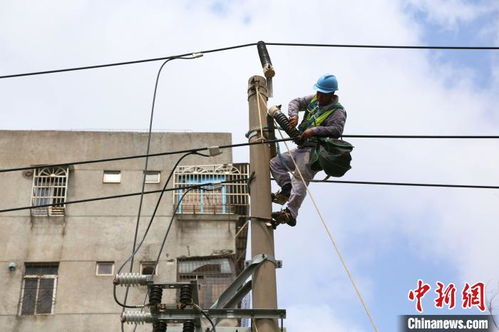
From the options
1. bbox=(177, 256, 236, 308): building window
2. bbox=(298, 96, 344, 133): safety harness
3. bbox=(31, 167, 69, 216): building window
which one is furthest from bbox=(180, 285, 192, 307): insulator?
bbox=(31, 167, 69, 216): building window

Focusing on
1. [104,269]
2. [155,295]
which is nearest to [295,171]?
[155,295]

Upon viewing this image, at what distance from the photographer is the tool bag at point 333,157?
27.4 feet

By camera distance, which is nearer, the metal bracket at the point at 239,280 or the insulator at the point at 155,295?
the insulator at the point at 155,295

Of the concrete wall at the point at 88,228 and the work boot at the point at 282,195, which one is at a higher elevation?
the concrete wall at the point at 88,228

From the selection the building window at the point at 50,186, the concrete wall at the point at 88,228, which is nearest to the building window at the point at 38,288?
the concrete wall at the point at 88,228

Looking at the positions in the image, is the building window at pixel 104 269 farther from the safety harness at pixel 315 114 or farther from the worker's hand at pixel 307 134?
the worker's hand at pixel 307 134

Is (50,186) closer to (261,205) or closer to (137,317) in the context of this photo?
(261,205)

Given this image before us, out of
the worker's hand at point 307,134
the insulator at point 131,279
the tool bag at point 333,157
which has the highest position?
the worker's hand at point 307,134

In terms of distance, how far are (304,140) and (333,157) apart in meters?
0.42

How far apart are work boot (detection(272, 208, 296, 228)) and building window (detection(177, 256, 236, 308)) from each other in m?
13.9

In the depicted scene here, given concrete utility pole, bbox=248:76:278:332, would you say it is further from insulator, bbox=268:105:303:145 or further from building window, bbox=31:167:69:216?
building window, bbox=31:167:69:216

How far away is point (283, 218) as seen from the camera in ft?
27.2

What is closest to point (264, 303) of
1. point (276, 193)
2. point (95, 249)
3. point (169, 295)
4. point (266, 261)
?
point (266, 261)

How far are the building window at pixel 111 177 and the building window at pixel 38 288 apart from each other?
3213 mm
